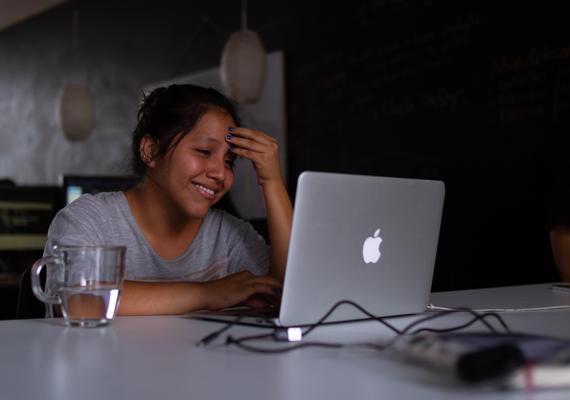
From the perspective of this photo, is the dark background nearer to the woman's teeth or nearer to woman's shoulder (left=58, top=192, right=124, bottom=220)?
the woman's teeth

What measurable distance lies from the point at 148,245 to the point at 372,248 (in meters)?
0.70

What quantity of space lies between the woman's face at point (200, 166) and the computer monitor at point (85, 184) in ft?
5.48

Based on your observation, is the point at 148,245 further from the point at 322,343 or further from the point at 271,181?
the point at 322,343

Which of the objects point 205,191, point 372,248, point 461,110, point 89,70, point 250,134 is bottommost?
point 372,248

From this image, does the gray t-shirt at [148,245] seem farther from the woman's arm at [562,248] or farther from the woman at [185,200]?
the woman's arm at [562,248]

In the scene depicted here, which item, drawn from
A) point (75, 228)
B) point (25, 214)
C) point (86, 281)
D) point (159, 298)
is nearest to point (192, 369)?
point (86, 281)

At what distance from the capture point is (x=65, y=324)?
1.18m

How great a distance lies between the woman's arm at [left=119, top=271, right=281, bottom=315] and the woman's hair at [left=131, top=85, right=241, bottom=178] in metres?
0.45

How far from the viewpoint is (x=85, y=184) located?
338 cm

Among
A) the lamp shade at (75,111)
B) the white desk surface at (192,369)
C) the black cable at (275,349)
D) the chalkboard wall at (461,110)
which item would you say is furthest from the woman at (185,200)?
the lamp shade at (75,111)

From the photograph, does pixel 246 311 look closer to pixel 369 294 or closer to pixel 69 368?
pixel 369 294

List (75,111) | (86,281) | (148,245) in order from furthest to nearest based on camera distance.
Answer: (75,111), (148,245), (86,281)

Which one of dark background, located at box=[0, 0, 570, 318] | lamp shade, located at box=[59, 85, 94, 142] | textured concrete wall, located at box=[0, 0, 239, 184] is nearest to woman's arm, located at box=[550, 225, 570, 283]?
dark background, located at box=[0, 0, 570, 318]

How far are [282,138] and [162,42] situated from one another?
1.50 metres
